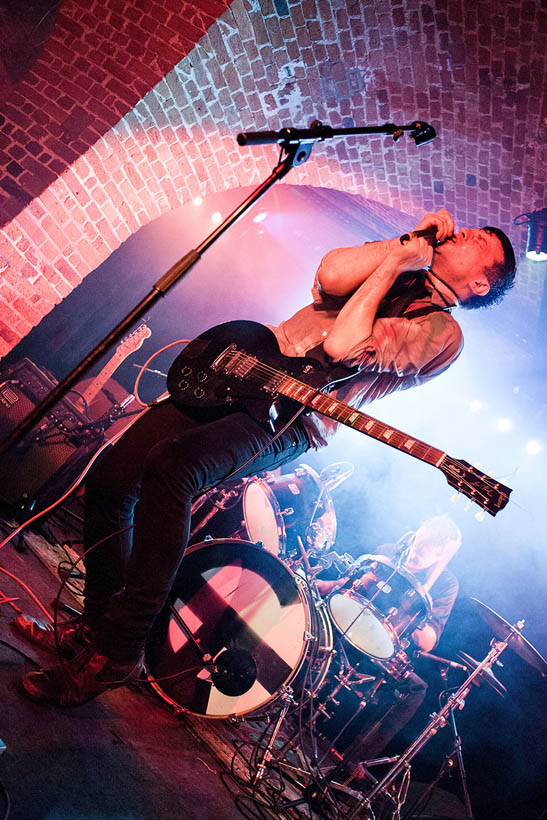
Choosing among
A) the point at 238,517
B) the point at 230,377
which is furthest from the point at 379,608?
the point at 230,377

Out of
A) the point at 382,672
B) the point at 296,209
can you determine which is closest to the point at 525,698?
the point at 382,672

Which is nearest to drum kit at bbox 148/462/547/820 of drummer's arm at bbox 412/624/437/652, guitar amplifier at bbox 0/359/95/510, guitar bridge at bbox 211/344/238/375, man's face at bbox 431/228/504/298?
drummer's arm at bbox 412/624/437/652

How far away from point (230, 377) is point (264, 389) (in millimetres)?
201

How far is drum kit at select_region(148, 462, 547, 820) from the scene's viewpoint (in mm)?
2910

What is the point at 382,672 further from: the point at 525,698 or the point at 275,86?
the point at 275,86

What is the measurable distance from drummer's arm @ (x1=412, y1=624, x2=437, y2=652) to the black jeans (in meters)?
3.93

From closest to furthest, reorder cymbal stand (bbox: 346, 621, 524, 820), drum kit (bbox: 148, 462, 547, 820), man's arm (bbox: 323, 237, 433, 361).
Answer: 1. man's arm (bbox: 323, 237, 433, 361)
2. drum kit (bbox: 148, 462, 547, 820)
3. cymbal stand (bbox: 346, 621, 524, 820)

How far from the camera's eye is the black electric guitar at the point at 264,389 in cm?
212

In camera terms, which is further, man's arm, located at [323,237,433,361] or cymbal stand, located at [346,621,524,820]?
cymbal stand, located at [346,621,524,820]

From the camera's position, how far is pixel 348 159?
5016mm

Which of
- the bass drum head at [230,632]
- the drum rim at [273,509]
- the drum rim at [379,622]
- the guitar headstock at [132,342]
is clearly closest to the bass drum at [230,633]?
the bass drum head at [230,632]

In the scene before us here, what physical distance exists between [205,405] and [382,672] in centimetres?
325

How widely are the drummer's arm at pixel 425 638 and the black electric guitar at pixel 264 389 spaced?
3.96 meters

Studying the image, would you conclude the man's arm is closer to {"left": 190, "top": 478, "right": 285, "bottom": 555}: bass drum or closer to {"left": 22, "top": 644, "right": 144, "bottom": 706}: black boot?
{"left": 22, "top": 644, "right": 144, "bottom": 706}: black boot
